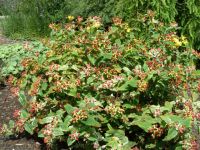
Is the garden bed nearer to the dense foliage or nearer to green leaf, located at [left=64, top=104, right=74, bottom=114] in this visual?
green leaf, located at [left=64, top=104, right=74, bottom=114]

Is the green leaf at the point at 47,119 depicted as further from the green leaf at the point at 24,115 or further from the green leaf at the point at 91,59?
the green leaf at the point at 91,59

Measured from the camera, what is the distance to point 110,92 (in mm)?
4082

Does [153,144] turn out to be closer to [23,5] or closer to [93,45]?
[93,45]

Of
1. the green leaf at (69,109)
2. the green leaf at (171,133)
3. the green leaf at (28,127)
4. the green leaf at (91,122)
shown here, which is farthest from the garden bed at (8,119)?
the green leaf at (171,133)

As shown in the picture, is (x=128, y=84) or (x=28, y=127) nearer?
(x=128, y=84)

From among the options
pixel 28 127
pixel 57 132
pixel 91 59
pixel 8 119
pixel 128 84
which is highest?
pixel 91 59

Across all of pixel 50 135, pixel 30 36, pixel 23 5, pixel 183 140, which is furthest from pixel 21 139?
pixel 23 5

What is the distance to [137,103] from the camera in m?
3.97

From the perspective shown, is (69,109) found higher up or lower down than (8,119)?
higher up

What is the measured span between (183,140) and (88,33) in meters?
1.48

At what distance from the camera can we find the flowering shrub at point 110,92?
3.73 m

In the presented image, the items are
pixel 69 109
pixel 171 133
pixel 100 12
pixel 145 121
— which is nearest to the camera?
pixel 171 133

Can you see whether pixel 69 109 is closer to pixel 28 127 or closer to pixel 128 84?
pixel 128 84

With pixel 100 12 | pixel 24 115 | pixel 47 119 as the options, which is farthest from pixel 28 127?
pixel 100 12
